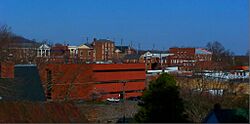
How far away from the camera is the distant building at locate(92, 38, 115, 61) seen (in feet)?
343

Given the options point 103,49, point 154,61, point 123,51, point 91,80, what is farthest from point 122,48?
point 91,80

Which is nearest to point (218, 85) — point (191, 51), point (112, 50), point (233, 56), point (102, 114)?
point (102, 114)

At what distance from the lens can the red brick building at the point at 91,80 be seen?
4241cm

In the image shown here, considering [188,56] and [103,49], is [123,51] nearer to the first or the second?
[103,49]

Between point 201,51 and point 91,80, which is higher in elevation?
point 201,51

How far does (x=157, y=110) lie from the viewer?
567 inches

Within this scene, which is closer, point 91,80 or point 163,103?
point 163,103

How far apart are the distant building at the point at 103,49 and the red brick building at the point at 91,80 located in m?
47.5

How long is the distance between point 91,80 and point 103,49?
56.6m

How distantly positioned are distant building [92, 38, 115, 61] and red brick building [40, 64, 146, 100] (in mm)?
47509

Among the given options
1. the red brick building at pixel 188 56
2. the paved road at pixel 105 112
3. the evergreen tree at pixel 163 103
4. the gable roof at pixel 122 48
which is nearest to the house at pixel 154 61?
the red brick building at pixel 188 56

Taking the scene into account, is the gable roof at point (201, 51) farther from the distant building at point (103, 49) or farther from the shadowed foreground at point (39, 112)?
the shadowed foreground at point (39, 112)

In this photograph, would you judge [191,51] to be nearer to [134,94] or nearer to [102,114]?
[134,94]

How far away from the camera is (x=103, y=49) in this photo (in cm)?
10525
